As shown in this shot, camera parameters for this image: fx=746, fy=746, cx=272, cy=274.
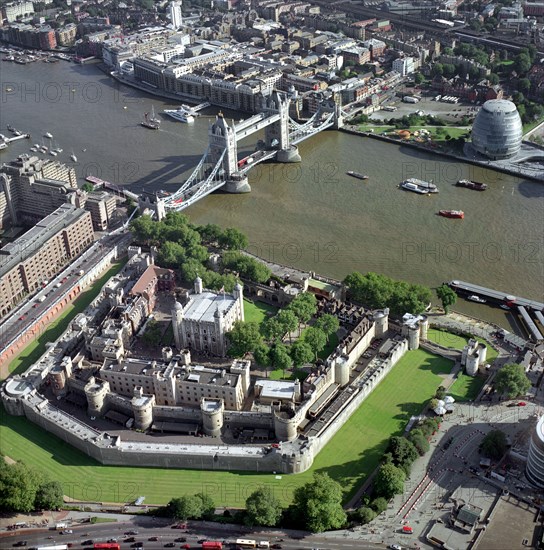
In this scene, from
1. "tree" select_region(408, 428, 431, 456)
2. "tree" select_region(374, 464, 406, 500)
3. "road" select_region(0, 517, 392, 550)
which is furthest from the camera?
"tree" select_region(408, 428, 431, 456)

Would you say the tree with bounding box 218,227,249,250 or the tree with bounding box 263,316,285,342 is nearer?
the tree with bounding box 263,316,285,342

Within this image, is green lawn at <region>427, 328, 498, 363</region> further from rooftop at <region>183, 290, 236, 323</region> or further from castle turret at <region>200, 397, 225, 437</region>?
castle turret at <region>200, 397, 225, 437</region>

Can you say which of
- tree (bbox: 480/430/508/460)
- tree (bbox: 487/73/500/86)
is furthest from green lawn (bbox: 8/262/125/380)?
tree (bbox: 487/73/500/86)

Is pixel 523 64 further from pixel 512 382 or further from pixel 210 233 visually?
pixel 512 382

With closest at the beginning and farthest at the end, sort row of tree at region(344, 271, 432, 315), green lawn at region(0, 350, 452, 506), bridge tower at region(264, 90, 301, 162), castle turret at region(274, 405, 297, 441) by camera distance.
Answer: green lawn at region(0, 350, 452, 506), castle turret at region(274, 405, 297, 441), row of tree at region(344, 271, 432, 315), bridge tower at region(264, 90, 301, 162)

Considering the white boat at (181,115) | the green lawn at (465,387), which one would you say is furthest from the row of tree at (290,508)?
the white boat at (181,115)

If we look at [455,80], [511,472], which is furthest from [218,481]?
[455,80]

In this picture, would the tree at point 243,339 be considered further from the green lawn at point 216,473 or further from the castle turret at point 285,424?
the green lawn at point 216,473

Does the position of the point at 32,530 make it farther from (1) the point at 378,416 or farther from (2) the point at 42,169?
(2) the point at 42,169
